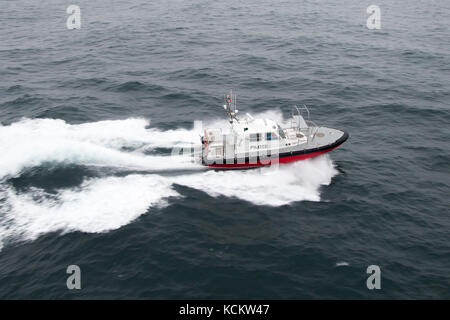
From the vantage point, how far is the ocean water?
22109mm

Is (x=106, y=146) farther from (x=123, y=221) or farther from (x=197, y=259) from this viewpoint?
(x=197, y=259)

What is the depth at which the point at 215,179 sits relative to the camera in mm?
31594

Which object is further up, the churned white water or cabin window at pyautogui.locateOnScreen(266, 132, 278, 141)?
cabin window at pyautogui.locateOnScreen(266, 132, 278, 141)

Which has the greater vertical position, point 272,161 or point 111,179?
point 272,161

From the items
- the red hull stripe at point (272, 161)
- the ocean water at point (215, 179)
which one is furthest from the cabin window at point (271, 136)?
the ocean water at point (215, 179)

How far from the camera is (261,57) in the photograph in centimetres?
6084

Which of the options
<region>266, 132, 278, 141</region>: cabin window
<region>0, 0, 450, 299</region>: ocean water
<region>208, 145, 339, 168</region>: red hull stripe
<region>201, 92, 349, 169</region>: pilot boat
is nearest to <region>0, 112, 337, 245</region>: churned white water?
<region>0, 0, 450, 299</region>: ocean water

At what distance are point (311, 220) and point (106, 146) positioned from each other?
2056cm

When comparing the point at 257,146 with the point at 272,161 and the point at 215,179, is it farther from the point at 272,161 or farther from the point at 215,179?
the point at 215,179

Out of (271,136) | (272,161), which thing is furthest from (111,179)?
(271,136)

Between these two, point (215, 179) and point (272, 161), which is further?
point (272, 161)

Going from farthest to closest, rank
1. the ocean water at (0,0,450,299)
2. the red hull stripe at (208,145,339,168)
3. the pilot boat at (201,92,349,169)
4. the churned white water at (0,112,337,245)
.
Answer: the red hull stripe at (208,145,339,168) < the pilot boat at (201,92,349,169) < the churned white water at (0,112,337,245) < the ocean water at (0,0,450,299)

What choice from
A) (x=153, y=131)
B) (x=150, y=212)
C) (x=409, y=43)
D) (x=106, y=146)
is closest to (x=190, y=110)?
(x=153, y=131)

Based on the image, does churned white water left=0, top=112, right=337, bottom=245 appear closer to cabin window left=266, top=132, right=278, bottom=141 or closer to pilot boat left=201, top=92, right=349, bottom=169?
pilot boat left=201, top=92, right=349, bottom=169
